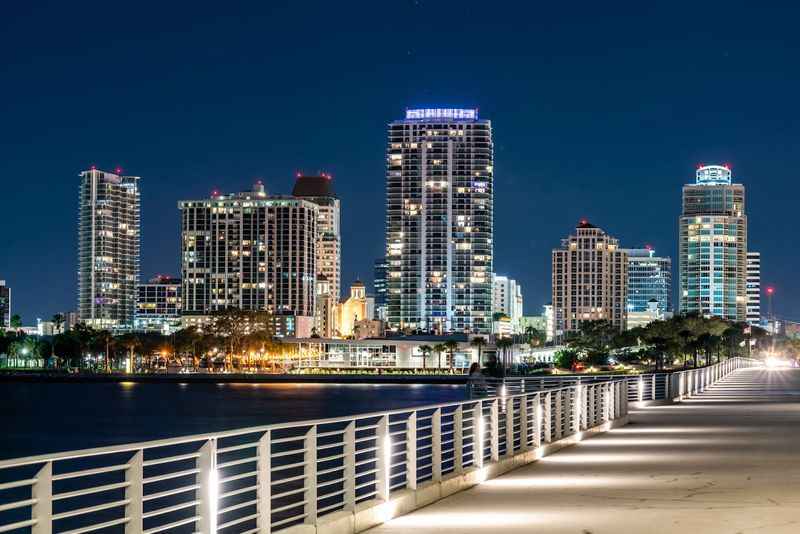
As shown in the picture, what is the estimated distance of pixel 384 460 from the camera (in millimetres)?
16609

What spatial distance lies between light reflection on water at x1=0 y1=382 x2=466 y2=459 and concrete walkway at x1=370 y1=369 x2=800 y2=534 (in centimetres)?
5468

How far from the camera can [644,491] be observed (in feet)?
63.7

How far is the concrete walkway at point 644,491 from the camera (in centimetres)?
1578

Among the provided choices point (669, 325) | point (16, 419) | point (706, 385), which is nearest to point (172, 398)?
point (16, 419)

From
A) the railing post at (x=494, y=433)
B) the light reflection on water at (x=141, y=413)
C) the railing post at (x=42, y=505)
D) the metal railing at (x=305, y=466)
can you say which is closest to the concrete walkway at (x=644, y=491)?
the railing post at (x=494, y=433)

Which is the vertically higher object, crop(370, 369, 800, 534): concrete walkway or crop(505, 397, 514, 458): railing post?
crop(505, 397, 514, 458): railing post

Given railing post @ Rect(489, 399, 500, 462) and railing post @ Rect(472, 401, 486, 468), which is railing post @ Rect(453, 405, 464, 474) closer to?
railing post @ Rect(472, 401, 486, 468)

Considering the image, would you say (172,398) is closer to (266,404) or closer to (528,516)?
(266,404)

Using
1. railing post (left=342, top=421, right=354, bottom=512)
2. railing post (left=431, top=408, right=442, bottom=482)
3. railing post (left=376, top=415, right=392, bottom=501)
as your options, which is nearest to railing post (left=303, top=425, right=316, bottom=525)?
railing post (left=342, top=421, right=354, bottom=512)

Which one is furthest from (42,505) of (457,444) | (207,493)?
(457,444)

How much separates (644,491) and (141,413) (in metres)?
114

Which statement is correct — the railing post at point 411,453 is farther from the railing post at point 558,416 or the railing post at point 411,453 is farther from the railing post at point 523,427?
the railing post at point 558,416

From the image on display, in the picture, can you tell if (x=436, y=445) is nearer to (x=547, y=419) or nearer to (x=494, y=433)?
(x=494, y=433)

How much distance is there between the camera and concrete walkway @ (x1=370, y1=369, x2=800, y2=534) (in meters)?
15.8
